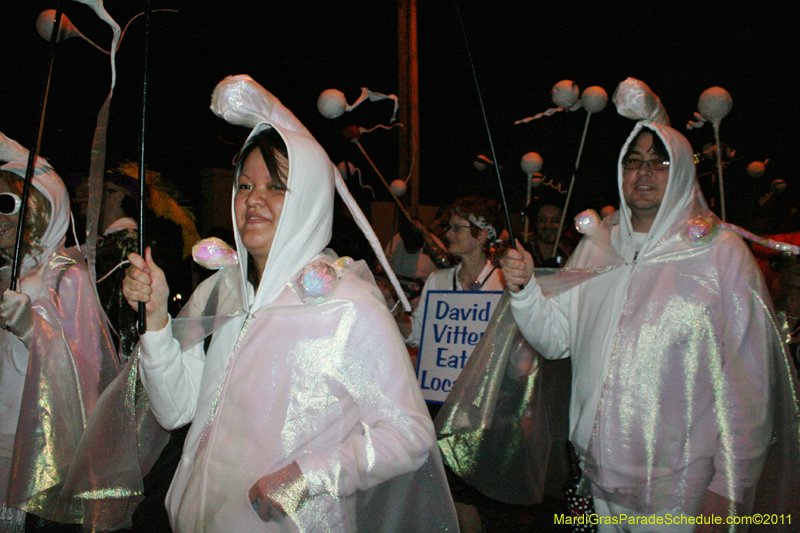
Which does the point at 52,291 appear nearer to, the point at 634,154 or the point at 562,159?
the point at 634,154

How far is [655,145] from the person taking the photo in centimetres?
262

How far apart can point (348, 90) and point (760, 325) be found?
10.1 meters

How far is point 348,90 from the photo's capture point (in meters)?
11.2

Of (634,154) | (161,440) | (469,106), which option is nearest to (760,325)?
(634,154)

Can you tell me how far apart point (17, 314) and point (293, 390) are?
1562 millimetres

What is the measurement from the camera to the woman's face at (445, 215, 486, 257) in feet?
14.3

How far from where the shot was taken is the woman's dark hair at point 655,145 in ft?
8.42

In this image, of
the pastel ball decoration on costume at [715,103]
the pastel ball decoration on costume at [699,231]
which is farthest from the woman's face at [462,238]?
the pastel ball decoration on costume at [699,231]

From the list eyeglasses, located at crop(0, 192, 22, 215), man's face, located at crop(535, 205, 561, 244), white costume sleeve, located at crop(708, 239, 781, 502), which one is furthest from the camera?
man's face, located at crop(535, 205, 561, 244)

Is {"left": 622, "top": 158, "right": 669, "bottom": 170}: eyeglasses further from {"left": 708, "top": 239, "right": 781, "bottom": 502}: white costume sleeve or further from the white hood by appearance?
{"left": 708, "top": 239, "right": 781, "bottom": 502}: white costume sleeve

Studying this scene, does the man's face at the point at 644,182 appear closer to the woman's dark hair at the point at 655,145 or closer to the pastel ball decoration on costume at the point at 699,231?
the woman's dark hair at the point at 655,145

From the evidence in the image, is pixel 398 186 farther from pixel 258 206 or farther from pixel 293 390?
pixel 293 390

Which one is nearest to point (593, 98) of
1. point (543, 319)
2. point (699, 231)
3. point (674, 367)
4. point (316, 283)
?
point (699, 231)

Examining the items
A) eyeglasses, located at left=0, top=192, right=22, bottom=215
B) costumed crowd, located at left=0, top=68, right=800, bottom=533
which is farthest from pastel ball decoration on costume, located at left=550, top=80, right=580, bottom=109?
eyeglasses, located at left=0, top=192, right=22, bottom=215
